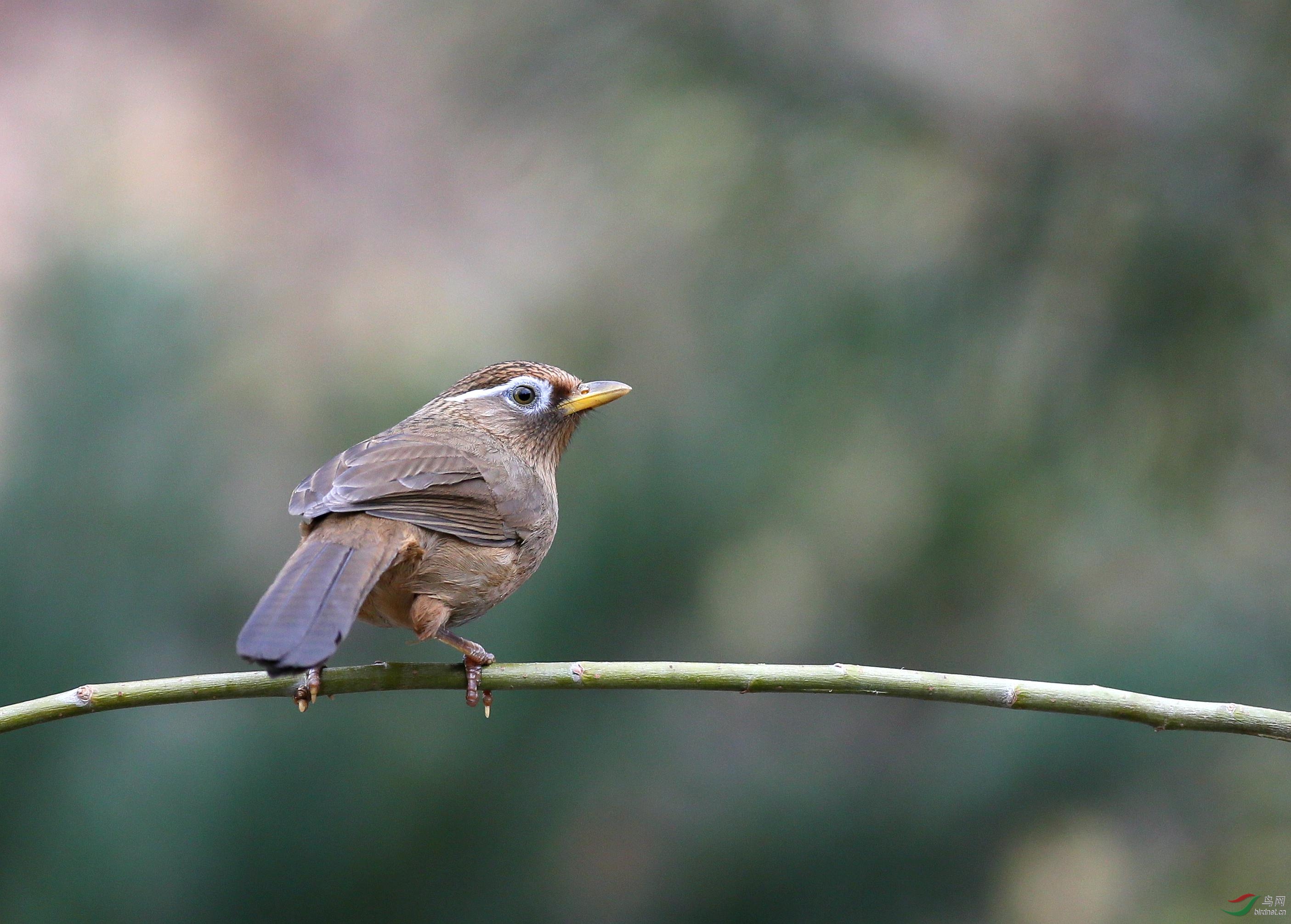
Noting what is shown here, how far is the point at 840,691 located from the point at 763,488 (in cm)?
209

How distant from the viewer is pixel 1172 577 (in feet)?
12.9

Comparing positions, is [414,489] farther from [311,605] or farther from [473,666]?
[311,605]

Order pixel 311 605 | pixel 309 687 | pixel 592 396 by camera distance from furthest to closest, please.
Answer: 1. pixel 592 396
2. pixel 309 687
3. pixel 311 605

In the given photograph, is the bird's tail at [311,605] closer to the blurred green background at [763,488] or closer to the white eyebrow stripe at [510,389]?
the white eyebrow stripe at [510,389]

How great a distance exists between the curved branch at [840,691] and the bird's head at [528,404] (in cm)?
124

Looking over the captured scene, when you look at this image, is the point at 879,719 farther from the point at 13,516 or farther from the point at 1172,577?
the point at 13,516

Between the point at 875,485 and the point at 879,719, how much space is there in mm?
856

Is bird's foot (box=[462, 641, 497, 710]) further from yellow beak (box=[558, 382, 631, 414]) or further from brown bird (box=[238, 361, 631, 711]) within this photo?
yellow beak (box=[558, 382, 631, 414])

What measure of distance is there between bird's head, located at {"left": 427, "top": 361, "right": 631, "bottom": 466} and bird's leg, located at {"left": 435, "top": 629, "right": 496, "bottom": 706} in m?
0.72

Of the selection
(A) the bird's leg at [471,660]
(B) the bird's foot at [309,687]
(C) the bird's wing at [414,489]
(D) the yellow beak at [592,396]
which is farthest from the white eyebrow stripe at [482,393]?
(B) the bird's foot at [309,687]

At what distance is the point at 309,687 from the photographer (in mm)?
2387

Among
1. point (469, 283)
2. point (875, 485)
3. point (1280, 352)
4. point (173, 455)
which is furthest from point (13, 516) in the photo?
point (1280, 352)

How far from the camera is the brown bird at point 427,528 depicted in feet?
7.27

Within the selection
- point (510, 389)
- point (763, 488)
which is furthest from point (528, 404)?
point (763, 488)
